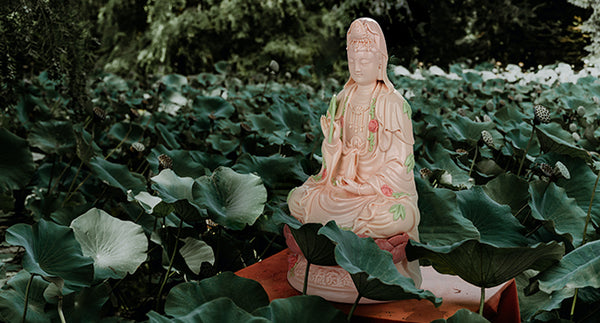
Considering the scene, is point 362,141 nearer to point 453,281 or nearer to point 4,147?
point 453,281

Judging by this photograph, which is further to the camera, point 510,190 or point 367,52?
point 510,190

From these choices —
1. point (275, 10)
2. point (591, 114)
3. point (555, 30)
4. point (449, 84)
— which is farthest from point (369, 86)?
point (555, 30)

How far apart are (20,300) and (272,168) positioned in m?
1.05

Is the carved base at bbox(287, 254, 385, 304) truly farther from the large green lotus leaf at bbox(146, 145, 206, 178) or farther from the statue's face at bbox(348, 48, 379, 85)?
the large green lotus leaf at bbox(146, 145, 206, 178)

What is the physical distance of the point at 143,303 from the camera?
7.60 feet

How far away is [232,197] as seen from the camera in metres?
1.81

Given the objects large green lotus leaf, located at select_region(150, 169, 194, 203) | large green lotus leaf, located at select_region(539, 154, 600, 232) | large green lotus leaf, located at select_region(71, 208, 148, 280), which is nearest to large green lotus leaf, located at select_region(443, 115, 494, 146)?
large green lotus leaf, located at select_region(539, 154, 600, 232)

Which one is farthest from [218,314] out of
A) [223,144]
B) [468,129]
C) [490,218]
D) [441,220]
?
[468,129]

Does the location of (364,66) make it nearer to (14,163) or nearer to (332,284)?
(332,284)

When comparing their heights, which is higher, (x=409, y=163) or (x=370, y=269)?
(x=409, y=163)

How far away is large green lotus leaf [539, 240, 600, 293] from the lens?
1259 mm

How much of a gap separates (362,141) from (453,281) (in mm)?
547

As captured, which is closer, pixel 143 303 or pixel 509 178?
pixel 509 178

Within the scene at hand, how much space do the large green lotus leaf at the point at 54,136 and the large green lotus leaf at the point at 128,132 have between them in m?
0.23
